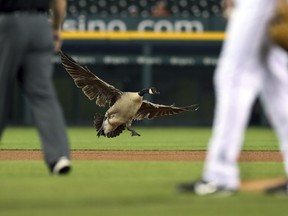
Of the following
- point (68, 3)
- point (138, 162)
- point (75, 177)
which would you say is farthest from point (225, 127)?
point (68, 3)

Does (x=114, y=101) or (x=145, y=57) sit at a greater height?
(x=114, y=101)

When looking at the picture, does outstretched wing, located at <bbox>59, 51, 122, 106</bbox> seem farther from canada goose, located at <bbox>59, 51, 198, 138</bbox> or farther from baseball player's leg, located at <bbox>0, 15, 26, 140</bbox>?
baseball player's leg, located at <bbox>0, 15, 26, 140</bbox>

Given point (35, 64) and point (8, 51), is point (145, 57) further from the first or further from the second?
point (8, 51)

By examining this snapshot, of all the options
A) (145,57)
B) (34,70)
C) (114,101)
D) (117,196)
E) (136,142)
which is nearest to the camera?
(117,196)

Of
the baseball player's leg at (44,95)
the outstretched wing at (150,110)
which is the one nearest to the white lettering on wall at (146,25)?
the outstretched wing at (150,110)

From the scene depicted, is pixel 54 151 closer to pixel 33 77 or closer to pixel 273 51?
pixel 33 77

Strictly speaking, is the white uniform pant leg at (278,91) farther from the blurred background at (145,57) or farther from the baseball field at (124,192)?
the blurred background at (145,57)

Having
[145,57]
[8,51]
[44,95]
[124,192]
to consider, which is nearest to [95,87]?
[44,95]

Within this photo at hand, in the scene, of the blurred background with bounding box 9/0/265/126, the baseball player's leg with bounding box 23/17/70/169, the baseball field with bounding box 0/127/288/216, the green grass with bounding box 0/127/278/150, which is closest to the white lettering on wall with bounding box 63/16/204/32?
the blurred background with bounding box 9/0/265/126
